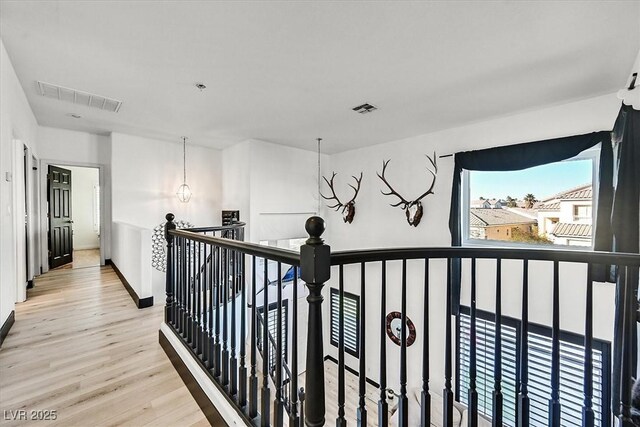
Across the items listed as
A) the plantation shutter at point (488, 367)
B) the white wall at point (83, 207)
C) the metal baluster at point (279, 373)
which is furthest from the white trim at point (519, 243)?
the white wall at point (83, 207)

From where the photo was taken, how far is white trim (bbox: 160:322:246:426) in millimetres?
1443

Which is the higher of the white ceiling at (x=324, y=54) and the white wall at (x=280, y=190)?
the white ceiling at (x=324, y=54)

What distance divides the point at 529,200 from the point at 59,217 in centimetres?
791

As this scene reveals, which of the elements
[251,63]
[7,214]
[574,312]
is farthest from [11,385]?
[574,312]

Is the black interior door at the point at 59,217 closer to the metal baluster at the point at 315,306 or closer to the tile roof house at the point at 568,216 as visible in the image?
the metal baluster at the point at 315,306

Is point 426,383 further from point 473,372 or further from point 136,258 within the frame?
point 136,258

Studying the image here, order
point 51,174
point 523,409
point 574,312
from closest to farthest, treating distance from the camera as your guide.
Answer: point 523,409 < point 574,312 < point 51,174

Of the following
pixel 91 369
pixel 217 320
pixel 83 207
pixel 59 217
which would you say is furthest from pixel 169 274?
pixel 83 207

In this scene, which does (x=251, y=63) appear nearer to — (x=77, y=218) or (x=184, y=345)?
(x=184, y=345)

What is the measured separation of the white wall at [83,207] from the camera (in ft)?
24.9

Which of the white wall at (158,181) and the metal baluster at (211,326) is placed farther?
the white wall at (158,181)

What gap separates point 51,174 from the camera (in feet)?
16.7

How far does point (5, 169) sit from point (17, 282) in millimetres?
1643

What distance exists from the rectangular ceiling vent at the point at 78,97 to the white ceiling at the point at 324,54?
0.40 feet
